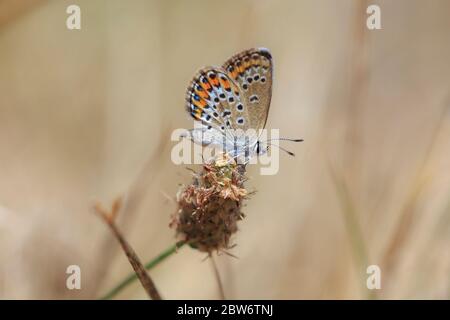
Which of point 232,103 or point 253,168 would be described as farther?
point 253,168

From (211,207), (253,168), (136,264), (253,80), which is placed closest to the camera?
(136,264)

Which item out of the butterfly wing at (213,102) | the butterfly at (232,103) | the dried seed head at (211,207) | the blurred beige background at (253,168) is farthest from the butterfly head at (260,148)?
the dried seed head at (211,207)

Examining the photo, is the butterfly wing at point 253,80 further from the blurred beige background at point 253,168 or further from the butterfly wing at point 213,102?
the blurred beige background at point 253,168

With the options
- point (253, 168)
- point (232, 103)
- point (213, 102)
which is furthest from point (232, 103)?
point (253, 168)

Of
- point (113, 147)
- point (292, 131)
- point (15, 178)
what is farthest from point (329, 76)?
point (15, 178)

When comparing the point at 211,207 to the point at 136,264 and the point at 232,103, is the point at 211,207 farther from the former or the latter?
the point at 232,103

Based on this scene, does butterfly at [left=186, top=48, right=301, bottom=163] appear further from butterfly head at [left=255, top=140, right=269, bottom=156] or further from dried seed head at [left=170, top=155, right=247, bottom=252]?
dried seed head at [left=170, top=155, right=247, bottom=252]
